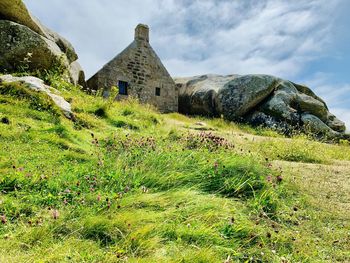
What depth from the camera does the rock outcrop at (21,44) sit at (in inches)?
464

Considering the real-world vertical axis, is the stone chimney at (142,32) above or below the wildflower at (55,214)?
above

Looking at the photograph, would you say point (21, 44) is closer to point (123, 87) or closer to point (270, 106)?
point (123, 87)

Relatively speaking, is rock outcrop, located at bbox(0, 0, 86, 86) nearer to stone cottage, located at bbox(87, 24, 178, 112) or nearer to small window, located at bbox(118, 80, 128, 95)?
stone cottage, located at bbox(87, 24, 178, 112)

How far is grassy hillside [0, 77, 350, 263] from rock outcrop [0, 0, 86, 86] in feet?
16.7

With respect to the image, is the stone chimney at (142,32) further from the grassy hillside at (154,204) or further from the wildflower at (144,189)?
the wildflower at (144,189)

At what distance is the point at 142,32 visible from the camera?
76.8 ft

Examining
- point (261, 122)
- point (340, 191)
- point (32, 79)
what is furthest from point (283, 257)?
point (261, 122)

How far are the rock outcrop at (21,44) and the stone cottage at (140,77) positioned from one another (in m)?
7.49

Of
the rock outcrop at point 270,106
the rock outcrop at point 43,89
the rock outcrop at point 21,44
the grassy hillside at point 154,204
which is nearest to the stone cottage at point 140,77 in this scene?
the rock outcrop at point 270,106

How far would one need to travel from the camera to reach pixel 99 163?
5.79 m

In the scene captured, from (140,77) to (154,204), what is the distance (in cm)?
1916

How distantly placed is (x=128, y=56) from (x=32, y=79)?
12521mm

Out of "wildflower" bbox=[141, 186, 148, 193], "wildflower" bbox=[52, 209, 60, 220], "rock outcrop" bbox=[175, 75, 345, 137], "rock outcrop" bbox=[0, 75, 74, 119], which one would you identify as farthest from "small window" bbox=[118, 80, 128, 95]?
"wildflower" bbox=[52, 209, 60, 220]

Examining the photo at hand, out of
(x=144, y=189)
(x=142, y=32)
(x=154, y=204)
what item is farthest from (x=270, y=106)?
(x=154, y=204)
